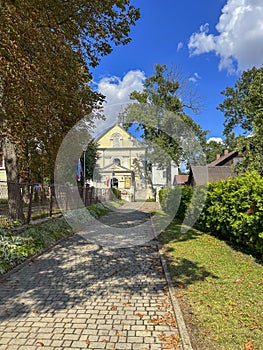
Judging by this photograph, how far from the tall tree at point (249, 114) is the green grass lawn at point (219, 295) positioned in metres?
9.88

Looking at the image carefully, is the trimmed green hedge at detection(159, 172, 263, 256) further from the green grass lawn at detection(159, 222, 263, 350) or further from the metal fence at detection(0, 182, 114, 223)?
the metal fence at detection(0, 182, 114, 223)

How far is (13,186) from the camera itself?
29.0 ft

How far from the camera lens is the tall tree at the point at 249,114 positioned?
A: 51.8ft

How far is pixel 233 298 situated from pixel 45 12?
7.70m

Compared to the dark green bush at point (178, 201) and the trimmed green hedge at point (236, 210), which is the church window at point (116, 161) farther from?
the trimmed green hedge at point (236, 210)

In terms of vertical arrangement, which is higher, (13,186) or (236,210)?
(13,186)

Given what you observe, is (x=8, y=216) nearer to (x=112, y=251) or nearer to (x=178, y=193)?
(x=112, y=251)

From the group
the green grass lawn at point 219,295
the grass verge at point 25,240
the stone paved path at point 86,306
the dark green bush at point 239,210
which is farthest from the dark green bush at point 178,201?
the stone paved path at point 86,306

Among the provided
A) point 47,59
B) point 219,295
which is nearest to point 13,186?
point 47,59

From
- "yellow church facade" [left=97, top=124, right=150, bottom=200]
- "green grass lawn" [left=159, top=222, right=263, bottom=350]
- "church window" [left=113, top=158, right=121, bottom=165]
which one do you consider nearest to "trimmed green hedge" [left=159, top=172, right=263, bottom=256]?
"green grass lawn" [left=159, top=222, right=263, bottom=350]

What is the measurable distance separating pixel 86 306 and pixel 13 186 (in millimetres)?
6079

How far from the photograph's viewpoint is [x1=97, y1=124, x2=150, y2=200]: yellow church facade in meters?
29.9

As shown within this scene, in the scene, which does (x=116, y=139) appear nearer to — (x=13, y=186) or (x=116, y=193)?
(x=116, y=193)

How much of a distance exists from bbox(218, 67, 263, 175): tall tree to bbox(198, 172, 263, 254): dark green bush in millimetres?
7319
